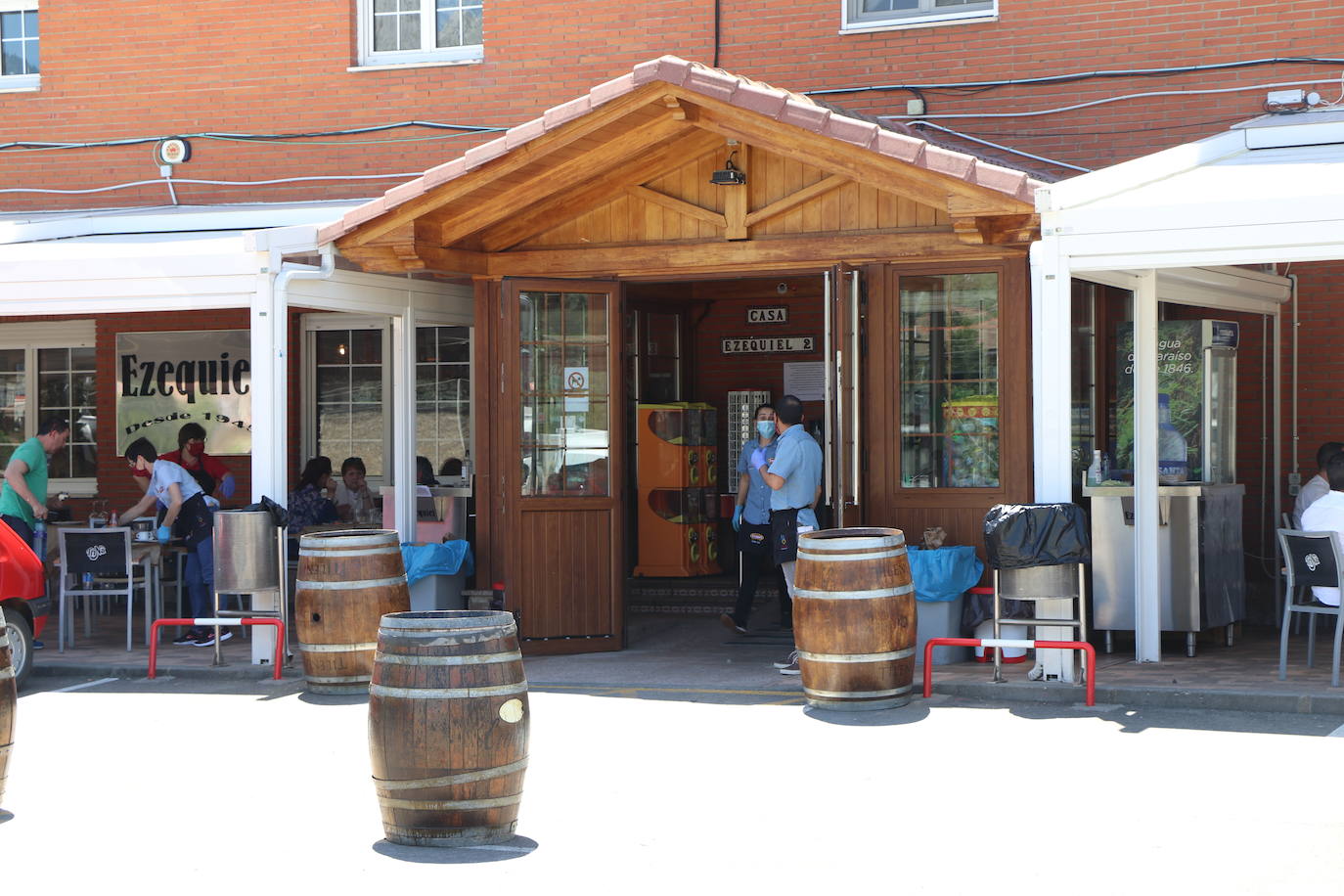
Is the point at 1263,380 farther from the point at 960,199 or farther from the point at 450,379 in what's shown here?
the point at 450,379

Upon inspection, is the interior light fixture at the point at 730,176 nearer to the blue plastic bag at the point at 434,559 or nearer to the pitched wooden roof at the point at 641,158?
the pitched wooden roof at the point at 641,158

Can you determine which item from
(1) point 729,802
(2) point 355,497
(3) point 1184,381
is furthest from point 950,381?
(2) point 355,497

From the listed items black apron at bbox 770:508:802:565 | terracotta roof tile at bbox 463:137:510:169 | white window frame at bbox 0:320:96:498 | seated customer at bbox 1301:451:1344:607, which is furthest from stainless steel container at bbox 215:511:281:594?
seated customer at bbox 1301:451:1344:607

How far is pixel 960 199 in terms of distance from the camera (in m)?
9.06

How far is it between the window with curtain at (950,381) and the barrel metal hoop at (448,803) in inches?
205

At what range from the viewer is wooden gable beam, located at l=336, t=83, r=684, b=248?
9.56m

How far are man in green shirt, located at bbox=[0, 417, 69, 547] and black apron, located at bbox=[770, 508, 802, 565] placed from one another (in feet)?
16.8

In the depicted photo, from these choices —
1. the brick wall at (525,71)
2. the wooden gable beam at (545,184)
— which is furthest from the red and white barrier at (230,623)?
the brick wall at (525,71)

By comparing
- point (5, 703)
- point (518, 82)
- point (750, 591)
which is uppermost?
point (518, 82)

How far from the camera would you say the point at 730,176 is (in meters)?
10.4

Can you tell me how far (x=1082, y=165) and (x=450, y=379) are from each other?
570 centimetres

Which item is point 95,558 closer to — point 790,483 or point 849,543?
point 790,483

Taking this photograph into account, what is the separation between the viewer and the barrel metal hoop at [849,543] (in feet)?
27.0

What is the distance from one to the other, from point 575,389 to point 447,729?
218 inches
